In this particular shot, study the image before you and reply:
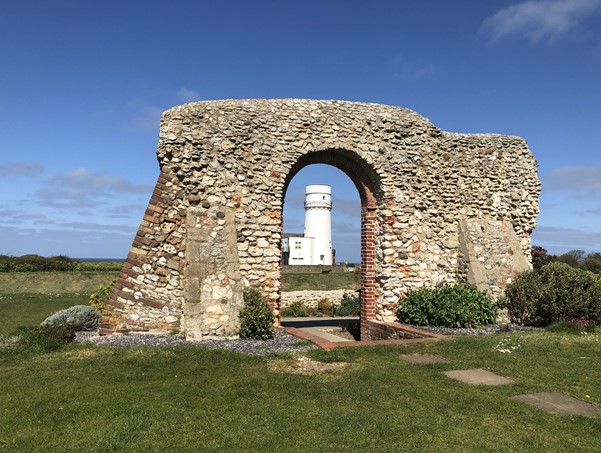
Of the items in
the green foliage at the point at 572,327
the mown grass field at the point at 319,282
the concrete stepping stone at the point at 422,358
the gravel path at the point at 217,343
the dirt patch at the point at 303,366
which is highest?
the mown grass field at the point at 319,282

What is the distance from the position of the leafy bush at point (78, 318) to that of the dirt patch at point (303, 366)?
5942 mm

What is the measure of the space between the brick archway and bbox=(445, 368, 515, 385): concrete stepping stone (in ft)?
18.3

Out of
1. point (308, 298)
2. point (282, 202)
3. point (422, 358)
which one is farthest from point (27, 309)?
point (422, 358)

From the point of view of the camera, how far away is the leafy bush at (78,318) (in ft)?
37.5

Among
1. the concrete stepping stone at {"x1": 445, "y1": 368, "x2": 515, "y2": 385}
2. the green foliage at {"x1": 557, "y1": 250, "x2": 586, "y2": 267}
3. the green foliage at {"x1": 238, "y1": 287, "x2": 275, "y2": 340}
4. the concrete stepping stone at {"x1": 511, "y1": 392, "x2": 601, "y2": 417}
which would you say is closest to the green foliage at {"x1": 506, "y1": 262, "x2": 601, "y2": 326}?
the concrete stepping stone at {"x1": 445, "y1": 368, "x2": 515, "y2": 385}

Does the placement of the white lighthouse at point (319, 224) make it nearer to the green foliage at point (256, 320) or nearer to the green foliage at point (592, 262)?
the green foliage at point (592, 262)

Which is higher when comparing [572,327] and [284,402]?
[572,327]

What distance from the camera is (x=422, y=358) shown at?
8258mm

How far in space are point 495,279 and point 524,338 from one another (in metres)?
3.39

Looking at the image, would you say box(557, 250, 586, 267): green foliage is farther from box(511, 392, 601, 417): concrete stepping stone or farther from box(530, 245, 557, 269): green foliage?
box(511, 392, 601, 417): concrete stepping stone

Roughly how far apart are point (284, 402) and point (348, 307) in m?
13.9

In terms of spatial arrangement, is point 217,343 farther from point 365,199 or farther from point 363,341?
point 365,199

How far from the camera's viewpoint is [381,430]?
4.99 metres

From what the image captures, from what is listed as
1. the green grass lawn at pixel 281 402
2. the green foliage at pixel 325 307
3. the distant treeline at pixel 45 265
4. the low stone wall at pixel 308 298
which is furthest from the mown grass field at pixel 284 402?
the distant treeline at pixel 45 265
